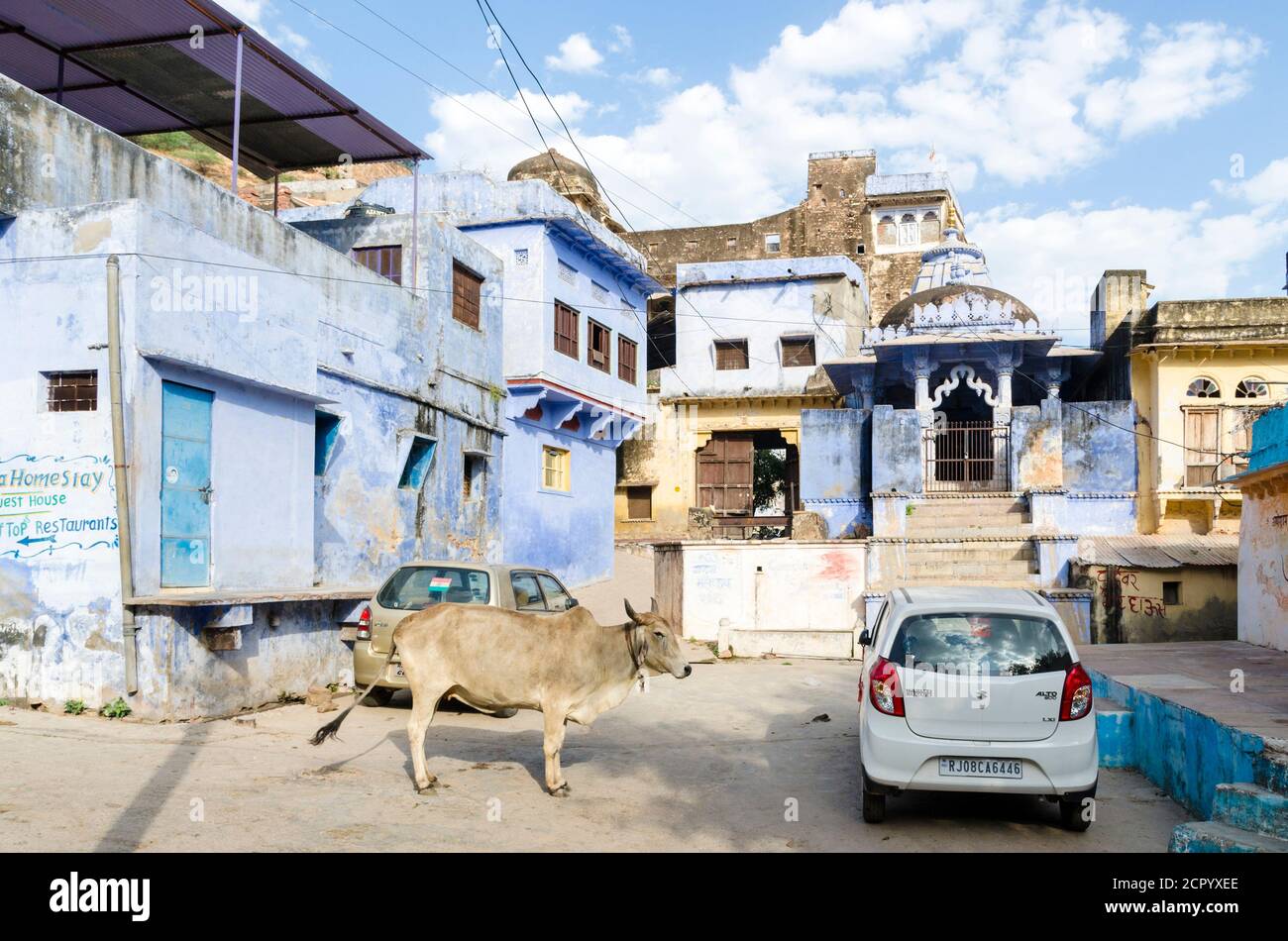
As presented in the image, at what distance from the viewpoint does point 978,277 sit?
91.4 feet

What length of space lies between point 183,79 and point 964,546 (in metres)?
16.7

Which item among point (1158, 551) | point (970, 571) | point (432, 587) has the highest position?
point (432, 587)

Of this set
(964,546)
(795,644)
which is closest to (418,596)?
(795,644)

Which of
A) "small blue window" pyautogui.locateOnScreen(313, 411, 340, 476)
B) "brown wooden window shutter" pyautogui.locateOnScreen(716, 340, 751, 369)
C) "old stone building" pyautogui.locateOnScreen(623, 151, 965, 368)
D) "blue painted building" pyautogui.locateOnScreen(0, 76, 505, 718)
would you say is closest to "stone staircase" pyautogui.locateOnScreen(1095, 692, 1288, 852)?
"blue painted building" pyautogui.locateOnScreen(0, 76, 505, 718)

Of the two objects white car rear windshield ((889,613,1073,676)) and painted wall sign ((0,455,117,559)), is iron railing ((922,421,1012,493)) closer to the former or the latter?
white car rear windshield ((889,613,1073,676))

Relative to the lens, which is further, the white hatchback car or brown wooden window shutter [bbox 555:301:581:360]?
brown wooden window shutter [bbox 555:301:581:360]

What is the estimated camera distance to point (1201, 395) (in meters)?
24.1

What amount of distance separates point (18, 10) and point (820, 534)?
17.8 m

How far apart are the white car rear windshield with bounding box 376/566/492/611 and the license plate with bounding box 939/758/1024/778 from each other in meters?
5.60

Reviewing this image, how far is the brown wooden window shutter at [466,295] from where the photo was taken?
19188 mm

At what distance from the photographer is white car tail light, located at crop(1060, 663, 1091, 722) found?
664cm

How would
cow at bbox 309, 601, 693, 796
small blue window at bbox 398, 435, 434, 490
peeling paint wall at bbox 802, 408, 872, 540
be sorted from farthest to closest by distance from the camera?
1. peeling paint wall at bbox 802, 408, 872, 540
2. small blue window at bbox 398, 435, 434, 490
3. cow at bbox 309, 601, 693, 796

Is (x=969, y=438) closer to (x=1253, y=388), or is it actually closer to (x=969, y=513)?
(x=969, y=513)
